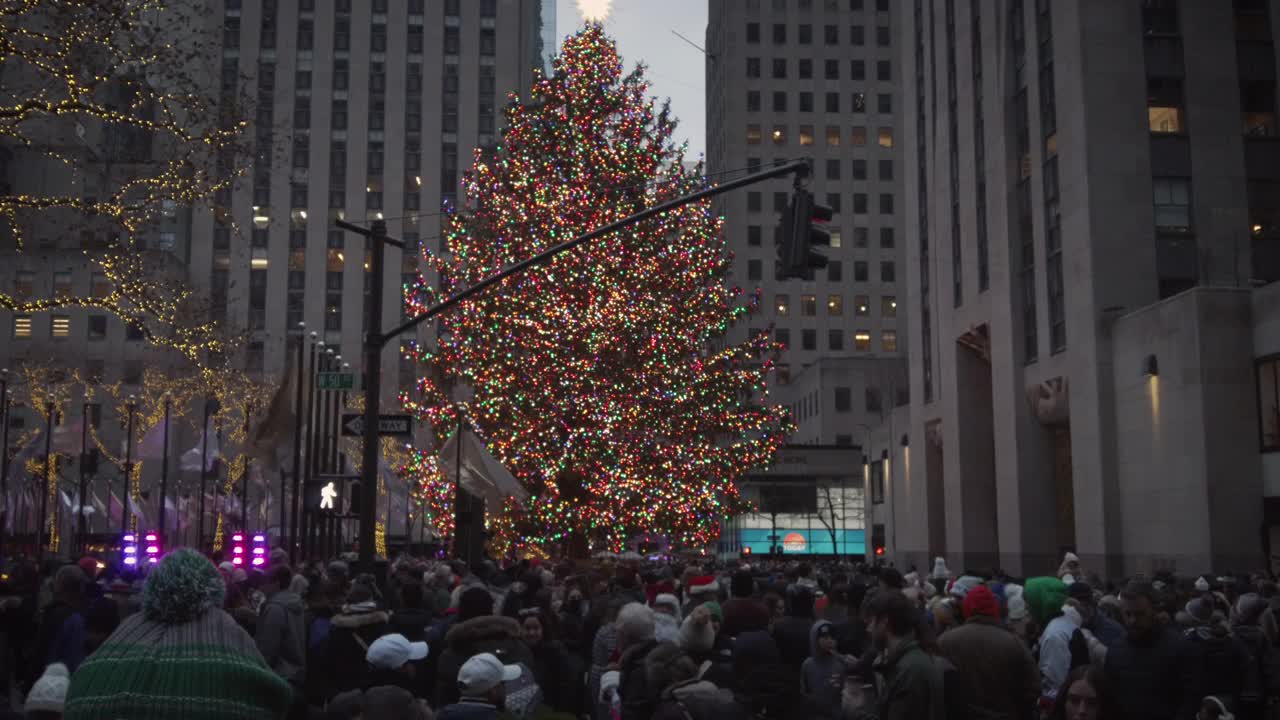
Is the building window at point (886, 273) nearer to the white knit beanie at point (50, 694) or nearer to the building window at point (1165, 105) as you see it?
the building window at point (1165, 105)

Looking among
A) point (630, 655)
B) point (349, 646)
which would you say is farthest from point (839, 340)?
point (630, 655)

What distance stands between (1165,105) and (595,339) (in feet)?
76.1

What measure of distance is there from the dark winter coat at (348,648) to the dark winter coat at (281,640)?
5.76 ft

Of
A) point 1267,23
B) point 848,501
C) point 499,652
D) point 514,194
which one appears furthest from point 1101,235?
point 848,501

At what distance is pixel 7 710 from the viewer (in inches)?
302

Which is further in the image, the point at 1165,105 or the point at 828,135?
the point at 828,135

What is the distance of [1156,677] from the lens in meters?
9.51

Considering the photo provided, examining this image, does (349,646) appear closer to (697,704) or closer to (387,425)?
(697,704)

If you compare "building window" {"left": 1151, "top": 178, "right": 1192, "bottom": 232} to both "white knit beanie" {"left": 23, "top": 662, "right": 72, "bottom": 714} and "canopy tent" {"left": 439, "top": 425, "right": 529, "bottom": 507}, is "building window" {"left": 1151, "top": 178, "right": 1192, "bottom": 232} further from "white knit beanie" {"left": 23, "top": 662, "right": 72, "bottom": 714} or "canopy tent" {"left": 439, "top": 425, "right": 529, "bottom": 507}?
"white knit beanie" {"left": 23, "top": 662, "right": 72, "bottom": 714}

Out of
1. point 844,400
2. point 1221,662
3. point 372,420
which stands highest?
point 844,400

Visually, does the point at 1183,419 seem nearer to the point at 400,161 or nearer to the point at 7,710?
the point at 7,710

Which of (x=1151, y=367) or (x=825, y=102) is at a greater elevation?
(x=825, y=102)

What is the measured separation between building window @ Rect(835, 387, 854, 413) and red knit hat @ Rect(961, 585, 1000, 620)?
10573cm

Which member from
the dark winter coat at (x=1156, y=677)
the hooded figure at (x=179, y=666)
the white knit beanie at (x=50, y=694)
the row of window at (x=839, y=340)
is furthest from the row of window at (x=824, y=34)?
the hooded figure at (x=179, y=666)
